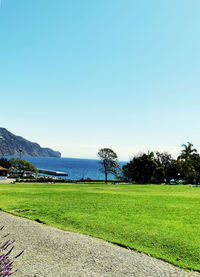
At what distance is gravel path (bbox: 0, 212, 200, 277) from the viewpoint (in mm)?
6422

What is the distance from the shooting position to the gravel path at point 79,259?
642 cm

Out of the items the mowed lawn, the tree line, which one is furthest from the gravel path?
the tree line

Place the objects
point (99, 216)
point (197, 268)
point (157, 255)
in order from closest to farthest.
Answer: point (197, 268)
point (157, 255)
point (99, 216)

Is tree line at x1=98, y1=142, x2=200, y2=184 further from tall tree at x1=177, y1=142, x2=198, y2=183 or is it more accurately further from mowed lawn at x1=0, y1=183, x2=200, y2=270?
mowed lawn at x1=0, y1=183, x2=200, y2=270

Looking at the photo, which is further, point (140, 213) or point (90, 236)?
point (140, 213)

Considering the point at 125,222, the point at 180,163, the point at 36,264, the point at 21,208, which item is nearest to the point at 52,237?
the point at 36,264

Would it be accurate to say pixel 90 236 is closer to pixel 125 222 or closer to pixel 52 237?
pixel 52 237

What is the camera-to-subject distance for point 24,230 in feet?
35.7

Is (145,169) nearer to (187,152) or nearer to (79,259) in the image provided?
(187,152)

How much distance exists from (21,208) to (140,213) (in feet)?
28.5

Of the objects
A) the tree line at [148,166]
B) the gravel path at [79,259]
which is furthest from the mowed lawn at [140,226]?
the tree line at [148,166]

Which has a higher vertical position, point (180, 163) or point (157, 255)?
point (180, 163)

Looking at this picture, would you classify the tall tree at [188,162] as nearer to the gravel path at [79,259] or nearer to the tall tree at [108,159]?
the tall tree at [108,159]

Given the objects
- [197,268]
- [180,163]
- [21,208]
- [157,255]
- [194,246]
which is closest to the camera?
[197,268]
